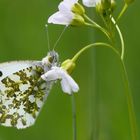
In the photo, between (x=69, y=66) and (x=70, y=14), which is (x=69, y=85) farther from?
(x=70, y=14)

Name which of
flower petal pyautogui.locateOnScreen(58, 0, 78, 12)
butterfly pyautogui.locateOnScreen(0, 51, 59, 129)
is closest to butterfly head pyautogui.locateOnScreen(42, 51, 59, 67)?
butterfly pyautogui.locateOnScreen(0, 51, 59, 129)

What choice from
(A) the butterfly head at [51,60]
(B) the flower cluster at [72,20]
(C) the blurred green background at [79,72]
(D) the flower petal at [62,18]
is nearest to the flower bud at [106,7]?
(B) the flower cluster at [72,20]

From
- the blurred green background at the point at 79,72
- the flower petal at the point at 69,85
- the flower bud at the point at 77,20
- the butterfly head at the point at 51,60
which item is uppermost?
the flower bud at the point at 77,20

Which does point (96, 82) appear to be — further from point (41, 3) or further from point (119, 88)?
point (41, 3)

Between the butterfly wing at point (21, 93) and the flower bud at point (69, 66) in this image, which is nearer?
the flower bud at point (69, 66)

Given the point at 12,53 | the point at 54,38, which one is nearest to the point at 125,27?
the point at 54,38

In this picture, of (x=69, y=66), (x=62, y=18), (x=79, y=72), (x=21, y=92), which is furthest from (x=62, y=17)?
(x=79, y=72)

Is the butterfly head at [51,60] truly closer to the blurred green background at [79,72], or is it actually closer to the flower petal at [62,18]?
the flower petal at [62,18]
